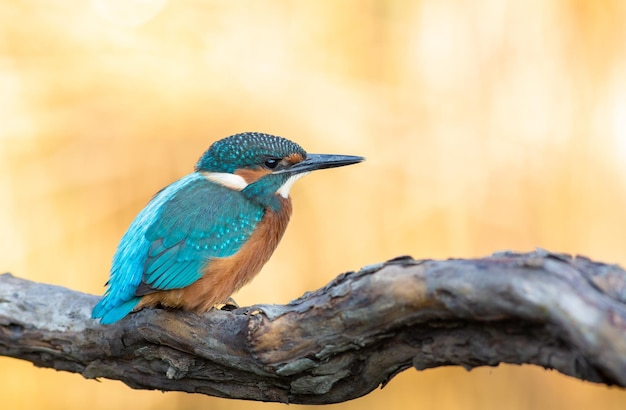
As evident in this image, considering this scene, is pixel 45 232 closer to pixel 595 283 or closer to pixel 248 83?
pixel 248 83

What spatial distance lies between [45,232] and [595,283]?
263 centimetres

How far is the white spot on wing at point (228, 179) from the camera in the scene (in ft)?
8.45

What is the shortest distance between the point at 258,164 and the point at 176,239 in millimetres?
419

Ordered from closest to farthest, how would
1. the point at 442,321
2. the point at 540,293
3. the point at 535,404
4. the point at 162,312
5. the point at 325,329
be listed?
the point at 540,293 < the point at 442,321 < the point at 325,329 < the point at 162,312 < the point at 535,404

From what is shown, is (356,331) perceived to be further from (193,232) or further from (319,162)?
(319,162)

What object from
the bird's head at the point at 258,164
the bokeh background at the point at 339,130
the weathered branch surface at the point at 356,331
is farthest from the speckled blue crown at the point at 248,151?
the bokeh background at the point at 339,130

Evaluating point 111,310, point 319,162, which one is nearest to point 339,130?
point 319,162

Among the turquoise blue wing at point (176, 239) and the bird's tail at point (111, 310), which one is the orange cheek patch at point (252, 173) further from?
the bird's tail at point (111, 310)

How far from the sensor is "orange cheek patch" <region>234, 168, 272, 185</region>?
8.53ft

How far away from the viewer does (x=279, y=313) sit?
197cm

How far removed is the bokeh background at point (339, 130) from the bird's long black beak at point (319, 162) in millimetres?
848

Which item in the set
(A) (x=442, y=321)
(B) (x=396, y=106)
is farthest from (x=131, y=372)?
(B) (x=396, y=106)

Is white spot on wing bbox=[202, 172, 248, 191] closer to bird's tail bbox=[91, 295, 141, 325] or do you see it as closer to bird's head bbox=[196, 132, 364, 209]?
bird's head bbox=[196, 132, 364, 209]

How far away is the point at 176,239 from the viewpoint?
2334 mm
